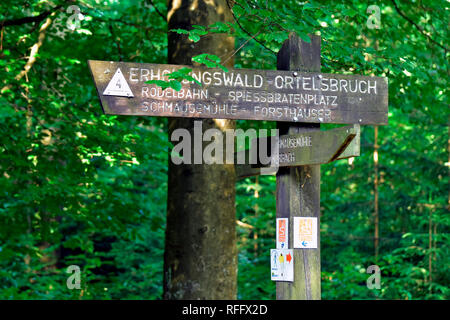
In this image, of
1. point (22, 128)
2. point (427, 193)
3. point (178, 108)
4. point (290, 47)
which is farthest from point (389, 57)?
point (427, 193)

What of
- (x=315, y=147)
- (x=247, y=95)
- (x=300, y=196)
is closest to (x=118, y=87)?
(x=247, y=95)

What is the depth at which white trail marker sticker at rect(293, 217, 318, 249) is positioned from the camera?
179 inches

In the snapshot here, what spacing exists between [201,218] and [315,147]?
157 centimetres

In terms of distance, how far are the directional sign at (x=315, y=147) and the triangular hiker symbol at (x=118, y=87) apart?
1.14 m

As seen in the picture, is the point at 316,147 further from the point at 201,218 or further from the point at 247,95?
the point at 201,218

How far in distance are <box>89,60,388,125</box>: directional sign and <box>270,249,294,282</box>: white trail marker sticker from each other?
94 cm

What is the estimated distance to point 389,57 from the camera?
591 cm

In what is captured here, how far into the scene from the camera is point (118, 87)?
432cm

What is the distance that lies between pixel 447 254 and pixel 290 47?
22.9 feet

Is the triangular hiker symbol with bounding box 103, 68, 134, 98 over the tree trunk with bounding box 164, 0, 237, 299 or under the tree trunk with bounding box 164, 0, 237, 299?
over
